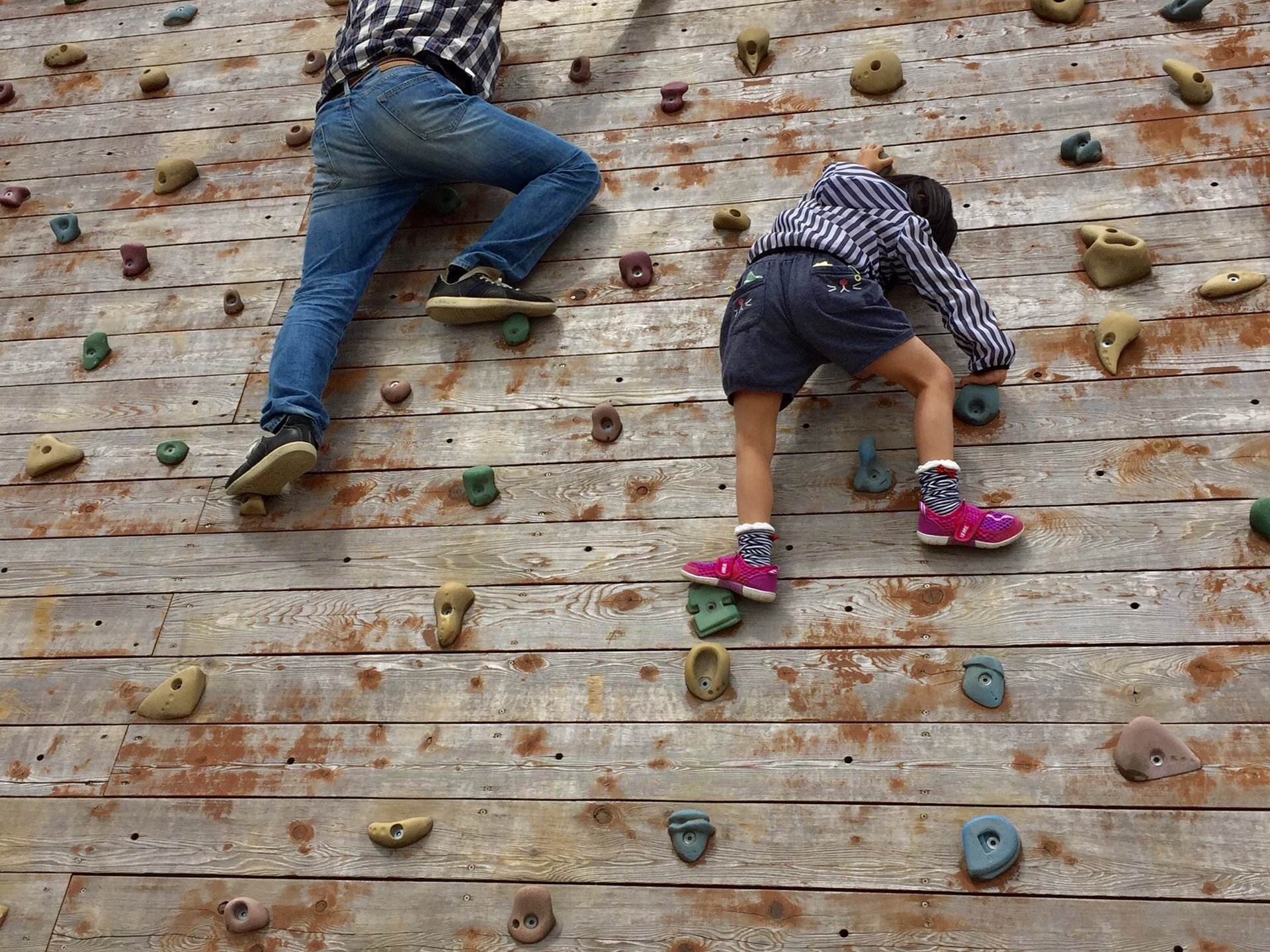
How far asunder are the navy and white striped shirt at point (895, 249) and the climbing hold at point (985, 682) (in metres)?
0.61

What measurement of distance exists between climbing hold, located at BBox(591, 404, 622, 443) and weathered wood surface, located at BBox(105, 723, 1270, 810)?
0.64 meters

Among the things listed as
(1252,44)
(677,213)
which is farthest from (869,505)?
(1252,44)

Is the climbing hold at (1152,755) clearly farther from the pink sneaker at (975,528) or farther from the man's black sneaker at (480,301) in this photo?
the man's black sneaker at (480,301)

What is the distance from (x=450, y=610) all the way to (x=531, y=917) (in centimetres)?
60

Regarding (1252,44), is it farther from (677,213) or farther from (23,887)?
(23,887)

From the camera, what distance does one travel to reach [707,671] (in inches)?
75.8

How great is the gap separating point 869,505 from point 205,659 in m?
1.36

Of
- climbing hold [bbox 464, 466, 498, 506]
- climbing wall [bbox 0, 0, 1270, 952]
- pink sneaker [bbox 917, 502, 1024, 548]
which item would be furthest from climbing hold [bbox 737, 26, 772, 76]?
pink sneaker [bbox 917, 502, 1024, 548]

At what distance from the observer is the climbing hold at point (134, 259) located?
2.85m

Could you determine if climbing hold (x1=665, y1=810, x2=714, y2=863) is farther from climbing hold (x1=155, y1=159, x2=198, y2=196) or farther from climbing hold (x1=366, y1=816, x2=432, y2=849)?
climbing hold (x1=155, y1=159, x2=198, y2=196)

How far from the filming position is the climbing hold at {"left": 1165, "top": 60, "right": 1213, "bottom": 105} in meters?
2.55

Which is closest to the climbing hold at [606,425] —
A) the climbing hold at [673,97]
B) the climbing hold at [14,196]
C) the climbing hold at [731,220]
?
the climbing hold at [731,220]

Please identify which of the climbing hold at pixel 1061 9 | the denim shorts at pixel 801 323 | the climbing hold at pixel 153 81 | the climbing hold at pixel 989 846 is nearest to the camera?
the climbing hold at pixel 989 846

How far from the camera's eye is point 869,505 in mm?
2096
